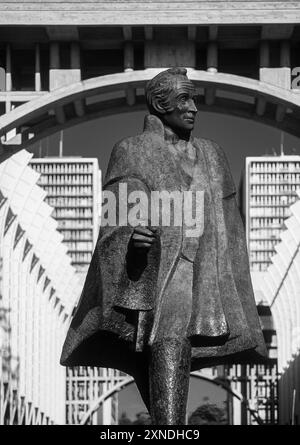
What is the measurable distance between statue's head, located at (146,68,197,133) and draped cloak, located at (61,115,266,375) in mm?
150

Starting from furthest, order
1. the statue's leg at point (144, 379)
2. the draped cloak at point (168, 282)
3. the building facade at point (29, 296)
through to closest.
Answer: the building facade at point (29, 296) → the statue's leg at point (144, 379) → the draped cloak at point (168, 282)

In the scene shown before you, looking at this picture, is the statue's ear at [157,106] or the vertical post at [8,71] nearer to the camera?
the statue's ear at [157,106]

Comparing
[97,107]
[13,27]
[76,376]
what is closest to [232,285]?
[13,27]

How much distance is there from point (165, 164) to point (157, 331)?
4.19 ft

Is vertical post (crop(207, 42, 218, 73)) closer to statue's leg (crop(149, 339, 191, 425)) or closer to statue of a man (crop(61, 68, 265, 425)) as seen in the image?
statue of a man (crop(61, 68, 265, 425))

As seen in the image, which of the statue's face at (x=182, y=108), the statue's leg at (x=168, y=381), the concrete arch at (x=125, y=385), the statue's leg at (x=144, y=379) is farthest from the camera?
the concrete arch at (x=125, y=385)

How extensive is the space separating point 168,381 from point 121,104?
23400 millimetres

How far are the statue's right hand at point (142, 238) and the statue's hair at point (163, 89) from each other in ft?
3.94

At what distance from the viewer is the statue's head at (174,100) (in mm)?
10391

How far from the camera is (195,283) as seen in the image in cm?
990

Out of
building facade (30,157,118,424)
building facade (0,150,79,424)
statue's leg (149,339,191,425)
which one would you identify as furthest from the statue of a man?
building facade (30,157,118,424)

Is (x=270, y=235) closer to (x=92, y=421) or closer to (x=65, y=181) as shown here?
(x=65, y=181)

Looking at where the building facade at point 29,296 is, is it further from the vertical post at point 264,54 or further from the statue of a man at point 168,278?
the statue of a man at point 168,278

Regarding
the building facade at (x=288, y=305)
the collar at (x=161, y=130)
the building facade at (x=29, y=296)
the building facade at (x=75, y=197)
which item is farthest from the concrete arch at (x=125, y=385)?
the collar at (x=161, y=130)
